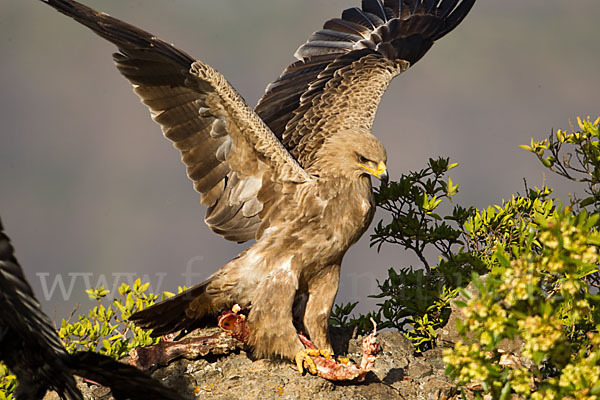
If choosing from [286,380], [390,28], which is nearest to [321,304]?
[286,380]

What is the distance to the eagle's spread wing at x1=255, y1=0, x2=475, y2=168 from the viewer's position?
620 cm

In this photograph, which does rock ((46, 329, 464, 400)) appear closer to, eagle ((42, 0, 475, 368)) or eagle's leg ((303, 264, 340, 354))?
eagle ((42, 0, 475, 368))

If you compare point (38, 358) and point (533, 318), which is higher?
point (533, 318)

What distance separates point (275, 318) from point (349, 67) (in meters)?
3.17

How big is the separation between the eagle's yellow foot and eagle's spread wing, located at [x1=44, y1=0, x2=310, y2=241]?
1.12 m

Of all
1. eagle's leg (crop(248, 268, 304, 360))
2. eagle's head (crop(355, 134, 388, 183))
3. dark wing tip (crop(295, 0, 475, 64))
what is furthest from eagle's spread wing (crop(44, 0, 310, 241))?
dark wing tip (crop(295, 0, 475, 64))

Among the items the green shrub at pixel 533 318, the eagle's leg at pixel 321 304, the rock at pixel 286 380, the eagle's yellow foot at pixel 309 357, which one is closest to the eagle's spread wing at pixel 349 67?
the eagle's leg at pixel 321 304

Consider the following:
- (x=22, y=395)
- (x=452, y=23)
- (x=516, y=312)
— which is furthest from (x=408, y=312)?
(x=452, y=23)

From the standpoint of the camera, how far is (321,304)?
16.8 feet

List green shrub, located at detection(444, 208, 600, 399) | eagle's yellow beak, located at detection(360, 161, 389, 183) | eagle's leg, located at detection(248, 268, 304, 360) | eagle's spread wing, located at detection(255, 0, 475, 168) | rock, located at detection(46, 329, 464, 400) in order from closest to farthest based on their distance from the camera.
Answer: green shrub, located at detection(444, 208, 600, 399), rock, located at detection(46, 329, 464, 400), eagle's leg, located at detection(248, 268, 304, 360), eagle's yellow beak, located at detection(360, 161, 389, 183), eagle's spread wing, located at detection(255, 0, 475, 168)

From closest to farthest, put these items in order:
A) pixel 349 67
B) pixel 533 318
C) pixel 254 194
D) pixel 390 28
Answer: pixel 533 318
pixel 254 194
pixel 349 67
pixel 390 28

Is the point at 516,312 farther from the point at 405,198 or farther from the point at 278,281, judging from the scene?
the point at 405,198

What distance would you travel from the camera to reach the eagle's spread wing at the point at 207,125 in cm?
469

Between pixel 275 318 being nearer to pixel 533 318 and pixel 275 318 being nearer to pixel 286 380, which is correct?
pixel 286 380
